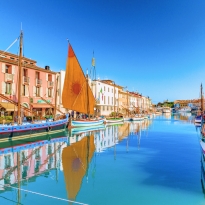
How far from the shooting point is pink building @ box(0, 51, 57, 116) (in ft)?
102

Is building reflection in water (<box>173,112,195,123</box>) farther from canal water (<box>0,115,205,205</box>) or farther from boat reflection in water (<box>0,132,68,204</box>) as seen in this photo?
boat reflection in water (<box>0,132,68,204</box>)

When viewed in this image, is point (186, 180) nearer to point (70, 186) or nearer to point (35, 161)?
point (70, 186)

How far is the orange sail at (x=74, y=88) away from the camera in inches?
1134

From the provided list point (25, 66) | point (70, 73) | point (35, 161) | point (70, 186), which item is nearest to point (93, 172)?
point (70, 186)

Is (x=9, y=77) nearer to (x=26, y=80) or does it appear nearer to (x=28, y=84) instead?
(x=26, y=80)

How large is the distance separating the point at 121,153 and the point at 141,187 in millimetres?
7094

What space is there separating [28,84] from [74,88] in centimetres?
1038

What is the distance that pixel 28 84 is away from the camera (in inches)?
1403

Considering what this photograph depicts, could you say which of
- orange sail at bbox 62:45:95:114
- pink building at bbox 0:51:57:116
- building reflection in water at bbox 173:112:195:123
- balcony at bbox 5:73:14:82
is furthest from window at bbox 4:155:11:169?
building reflection in water at bbox 173:112:195:123

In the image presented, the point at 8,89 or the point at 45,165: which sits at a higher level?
the point at 8,89

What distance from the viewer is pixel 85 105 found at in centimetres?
3312

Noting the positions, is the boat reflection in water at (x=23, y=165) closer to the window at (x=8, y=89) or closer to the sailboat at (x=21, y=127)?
the sailboat at (x=21, y=127)

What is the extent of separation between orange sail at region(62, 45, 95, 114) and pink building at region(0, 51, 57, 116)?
514 cm

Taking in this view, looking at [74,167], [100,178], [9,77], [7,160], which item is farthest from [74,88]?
[100,178]
